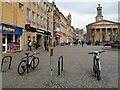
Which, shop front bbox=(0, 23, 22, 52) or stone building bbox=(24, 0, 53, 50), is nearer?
shop front bbox=(0, 23, 22, 52)

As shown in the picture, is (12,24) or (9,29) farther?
(12,24)

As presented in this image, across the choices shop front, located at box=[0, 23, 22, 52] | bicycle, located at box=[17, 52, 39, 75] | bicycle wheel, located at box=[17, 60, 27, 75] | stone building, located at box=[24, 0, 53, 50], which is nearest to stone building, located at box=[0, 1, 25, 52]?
shop front, located at box=[0, 23, 22, 52]

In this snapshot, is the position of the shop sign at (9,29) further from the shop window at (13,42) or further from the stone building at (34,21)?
the stone building at (34,21)

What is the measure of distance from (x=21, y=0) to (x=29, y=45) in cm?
632

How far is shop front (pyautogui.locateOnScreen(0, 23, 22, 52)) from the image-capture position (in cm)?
2175

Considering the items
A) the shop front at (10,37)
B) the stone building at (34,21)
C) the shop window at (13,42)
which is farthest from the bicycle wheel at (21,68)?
the stone building at (34,21)

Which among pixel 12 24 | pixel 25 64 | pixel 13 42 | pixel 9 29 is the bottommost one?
pixel 25 64

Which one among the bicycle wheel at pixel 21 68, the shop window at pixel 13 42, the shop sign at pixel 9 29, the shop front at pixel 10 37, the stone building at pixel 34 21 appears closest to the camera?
the bicycle wheel at pixel 21 68

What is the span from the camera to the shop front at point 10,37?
21750 mm

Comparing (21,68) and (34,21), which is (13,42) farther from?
(21,68)

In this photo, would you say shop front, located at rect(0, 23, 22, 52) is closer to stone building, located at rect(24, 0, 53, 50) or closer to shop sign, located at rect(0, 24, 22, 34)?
shop sign, located at rect(0, 24, 22, 34)

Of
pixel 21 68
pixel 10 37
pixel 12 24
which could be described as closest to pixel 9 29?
pixel 12 24

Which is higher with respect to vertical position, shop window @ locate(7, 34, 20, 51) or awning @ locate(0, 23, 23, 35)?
awning @ locate(0, 23, 23, 35)

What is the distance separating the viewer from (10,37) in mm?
24203
